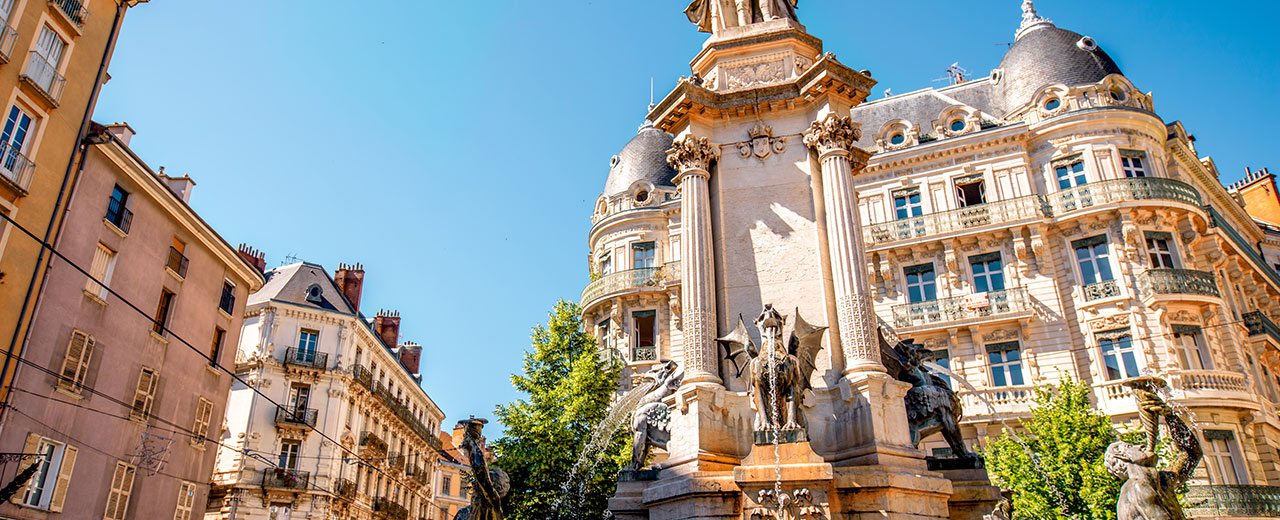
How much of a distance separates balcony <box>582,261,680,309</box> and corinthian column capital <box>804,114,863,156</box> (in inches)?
873

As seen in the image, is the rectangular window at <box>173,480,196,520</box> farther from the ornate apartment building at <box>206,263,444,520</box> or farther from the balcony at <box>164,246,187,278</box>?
the ornate apartment building at <box>206,263,444,520</box>

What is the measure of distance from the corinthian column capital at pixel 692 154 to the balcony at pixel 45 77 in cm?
1487

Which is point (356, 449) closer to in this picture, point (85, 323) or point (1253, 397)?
point (85, 323)

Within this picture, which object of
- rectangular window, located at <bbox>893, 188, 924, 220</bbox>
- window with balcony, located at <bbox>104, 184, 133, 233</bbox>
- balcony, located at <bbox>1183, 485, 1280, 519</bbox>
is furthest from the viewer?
rectangular window, located at <bbox>893, 188, 924, 220</bbox>

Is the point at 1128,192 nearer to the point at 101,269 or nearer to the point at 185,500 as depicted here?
the point at 101,269

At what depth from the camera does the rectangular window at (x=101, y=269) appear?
65.6 feet

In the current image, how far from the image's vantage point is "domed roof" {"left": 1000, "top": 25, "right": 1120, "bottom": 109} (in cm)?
3055

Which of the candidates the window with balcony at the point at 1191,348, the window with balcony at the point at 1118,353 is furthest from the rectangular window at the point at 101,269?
the window with balcony at the point at 1191,348

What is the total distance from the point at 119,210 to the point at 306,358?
1752cm

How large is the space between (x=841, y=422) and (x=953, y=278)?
21.4 meters

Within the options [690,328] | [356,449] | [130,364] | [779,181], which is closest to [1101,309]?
[779,181]

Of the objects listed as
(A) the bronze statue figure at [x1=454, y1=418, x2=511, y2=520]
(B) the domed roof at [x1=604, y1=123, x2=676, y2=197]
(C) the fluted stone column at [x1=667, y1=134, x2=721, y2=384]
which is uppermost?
(B) the domed roof at [x1=604, y1=123, x2=676, y2=197]

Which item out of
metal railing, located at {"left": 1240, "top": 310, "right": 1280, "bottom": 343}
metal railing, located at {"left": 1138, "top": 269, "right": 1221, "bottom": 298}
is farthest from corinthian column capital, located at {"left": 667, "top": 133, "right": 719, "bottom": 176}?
metal railing, located at {"left": 1240, "top": 310, "right": 1280, "bottom": 343}

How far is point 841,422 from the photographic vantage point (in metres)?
9.91
